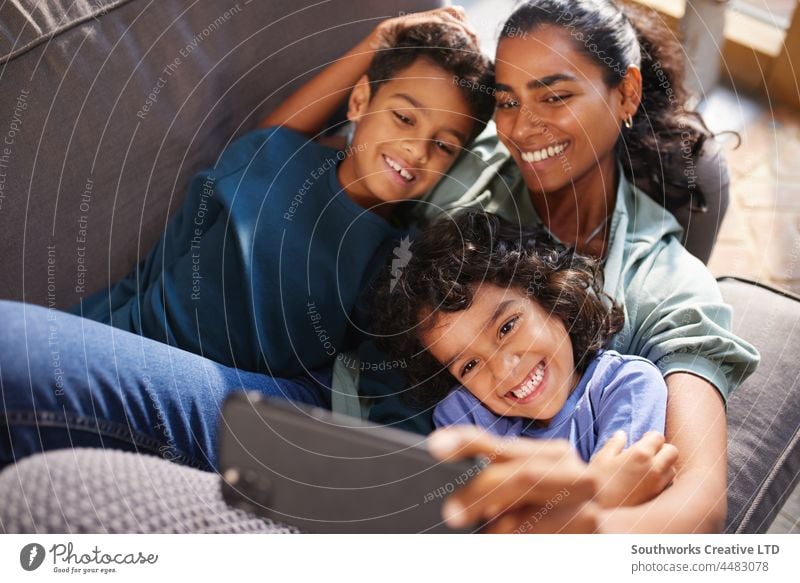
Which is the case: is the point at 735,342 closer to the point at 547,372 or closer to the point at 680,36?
the point at 547,372

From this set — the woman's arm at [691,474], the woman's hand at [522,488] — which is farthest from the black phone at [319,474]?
the woman's arm at [691,474]

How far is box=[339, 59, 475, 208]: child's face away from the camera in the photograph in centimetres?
59

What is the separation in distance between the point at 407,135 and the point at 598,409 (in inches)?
10.1

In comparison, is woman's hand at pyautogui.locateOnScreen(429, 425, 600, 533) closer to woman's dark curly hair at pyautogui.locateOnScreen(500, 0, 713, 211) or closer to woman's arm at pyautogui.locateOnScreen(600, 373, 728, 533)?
woman's arm at pyautogui.locateOnScreen(600, 373, 728, 533)

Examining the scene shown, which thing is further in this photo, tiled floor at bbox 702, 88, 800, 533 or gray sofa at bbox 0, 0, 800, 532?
tiled floor at bbox 702, 88, 800, 533

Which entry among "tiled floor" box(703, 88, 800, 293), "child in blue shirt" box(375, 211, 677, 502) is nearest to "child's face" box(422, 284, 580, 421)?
"child in blue shirt" box(375, 211, 677, 502)

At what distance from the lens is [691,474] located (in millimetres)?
490

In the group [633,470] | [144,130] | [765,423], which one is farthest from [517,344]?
[144,130]

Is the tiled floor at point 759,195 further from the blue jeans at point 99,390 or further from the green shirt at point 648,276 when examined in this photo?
the blue jeans at point 99,390

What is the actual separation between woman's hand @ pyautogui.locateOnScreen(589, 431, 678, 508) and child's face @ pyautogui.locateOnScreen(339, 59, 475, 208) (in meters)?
0.26

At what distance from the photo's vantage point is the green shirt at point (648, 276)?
1.73ft

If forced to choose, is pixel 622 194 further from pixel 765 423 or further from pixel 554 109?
pixel 765 423

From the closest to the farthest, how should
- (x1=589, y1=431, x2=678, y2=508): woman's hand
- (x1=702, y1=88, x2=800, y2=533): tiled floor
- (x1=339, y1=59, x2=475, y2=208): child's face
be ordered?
(x1=589, y1=431, x2=678, y2=508): woman's hand → (x1=339, y1=59, x2=475, y2=208): child's face → (x1=702, y1=88, x2=800, y2=533): tiled floor

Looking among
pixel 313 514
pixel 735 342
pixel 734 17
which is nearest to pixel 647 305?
pixel 735 342
